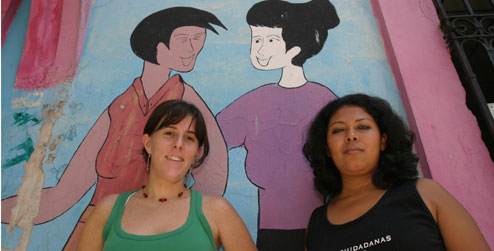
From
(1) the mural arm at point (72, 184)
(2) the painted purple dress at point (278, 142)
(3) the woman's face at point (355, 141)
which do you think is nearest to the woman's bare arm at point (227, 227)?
(2) the painted purple dress at point (278, 142)

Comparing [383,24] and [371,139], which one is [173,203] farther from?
[383,24]

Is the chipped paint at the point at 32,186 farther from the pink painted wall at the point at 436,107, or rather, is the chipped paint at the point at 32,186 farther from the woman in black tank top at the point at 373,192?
the pink painted wall at the point at 436,107

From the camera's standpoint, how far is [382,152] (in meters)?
1.72

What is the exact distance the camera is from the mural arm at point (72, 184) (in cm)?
201

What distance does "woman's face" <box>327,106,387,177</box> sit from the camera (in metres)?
1.60

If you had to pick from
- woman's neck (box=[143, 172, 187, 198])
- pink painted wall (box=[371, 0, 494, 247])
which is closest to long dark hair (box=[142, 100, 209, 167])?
woman's neck (box=[143, 172, 187, 198])

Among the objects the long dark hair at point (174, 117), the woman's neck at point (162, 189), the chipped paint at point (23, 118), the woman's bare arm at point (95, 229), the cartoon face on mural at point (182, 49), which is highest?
the cartoon face on mural at point (182, 49)

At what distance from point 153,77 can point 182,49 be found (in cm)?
34

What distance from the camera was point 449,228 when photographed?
1293mm

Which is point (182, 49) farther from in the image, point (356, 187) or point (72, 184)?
point (356, 187)

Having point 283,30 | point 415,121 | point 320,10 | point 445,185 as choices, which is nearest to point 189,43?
point 283,30

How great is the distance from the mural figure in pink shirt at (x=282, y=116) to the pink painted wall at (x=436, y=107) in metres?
0.51

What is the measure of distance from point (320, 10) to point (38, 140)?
250 cm

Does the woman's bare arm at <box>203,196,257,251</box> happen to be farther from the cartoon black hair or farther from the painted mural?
the cartoon black hair
